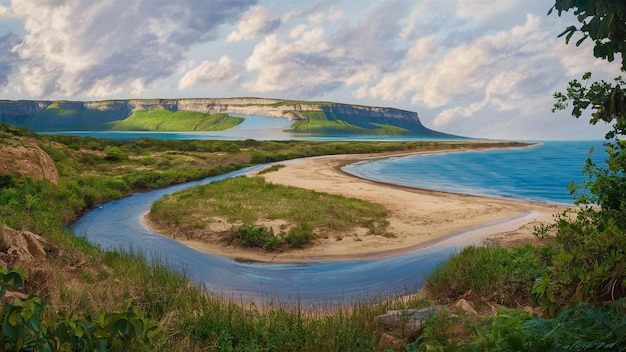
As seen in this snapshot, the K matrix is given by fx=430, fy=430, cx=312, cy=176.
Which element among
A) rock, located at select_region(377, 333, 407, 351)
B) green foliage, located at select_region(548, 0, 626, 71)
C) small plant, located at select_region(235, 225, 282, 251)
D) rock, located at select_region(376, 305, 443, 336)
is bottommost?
small plant, located at select_region(235, 225, 282, 251)

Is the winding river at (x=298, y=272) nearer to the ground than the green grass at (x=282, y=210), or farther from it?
nearer to the ground

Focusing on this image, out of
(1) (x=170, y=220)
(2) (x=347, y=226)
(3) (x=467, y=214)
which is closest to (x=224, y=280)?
(2) (x=347, y=226)

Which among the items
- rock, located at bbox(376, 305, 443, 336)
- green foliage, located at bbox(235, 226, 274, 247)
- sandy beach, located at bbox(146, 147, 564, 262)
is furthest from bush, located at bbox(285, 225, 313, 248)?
rock, located at bbox(376, 305, 443, 336)

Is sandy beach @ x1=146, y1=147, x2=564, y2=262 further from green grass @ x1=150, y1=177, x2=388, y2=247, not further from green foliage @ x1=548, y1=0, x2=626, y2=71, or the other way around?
green foliage @ x1=548, y1=0, x2=626, y2=71

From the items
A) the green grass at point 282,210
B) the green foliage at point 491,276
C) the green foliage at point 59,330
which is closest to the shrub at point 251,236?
the green grass at point 282,210

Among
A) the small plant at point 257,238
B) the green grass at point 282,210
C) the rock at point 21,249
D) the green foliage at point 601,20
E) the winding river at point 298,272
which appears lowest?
the winding river at point 298,272

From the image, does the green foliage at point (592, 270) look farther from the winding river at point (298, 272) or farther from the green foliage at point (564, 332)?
the winding river at point (298, 272)
